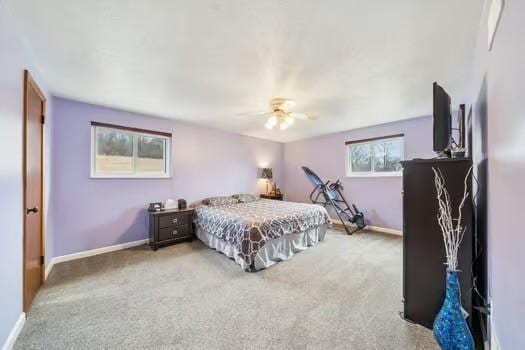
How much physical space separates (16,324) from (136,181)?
94.3 inches

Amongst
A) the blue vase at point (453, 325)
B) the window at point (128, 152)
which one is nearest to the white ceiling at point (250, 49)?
the window at point (128, 152)

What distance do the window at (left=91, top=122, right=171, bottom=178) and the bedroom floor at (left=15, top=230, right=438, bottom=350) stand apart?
56.3 inches

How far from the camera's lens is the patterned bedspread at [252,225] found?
272 centimetres

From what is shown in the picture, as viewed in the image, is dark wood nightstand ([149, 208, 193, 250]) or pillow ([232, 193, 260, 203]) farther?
pillow ([232, 193, 260, 203])

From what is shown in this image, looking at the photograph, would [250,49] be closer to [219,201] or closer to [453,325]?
[453,325]

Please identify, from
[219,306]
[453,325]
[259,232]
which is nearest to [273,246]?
[259,232]

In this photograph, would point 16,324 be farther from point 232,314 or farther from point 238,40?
point 238,40

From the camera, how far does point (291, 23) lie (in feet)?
5.18

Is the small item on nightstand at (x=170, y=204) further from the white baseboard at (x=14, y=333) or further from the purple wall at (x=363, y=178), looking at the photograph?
the purple wall at (x=363, y=178)

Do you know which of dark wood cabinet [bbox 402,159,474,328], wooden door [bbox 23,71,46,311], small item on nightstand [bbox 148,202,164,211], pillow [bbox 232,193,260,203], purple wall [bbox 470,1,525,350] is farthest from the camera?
pillow [bbox 232,193,260,203]

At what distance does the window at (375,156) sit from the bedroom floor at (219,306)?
2.19m

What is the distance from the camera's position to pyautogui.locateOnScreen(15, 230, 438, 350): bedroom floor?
157 centimetres

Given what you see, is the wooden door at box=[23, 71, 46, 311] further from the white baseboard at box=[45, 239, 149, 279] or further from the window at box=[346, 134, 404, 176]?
the window at box=[346, 134, 404, 176]

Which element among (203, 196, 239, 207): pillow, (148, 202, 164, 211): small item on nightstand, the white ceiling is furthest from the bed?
the white ceiling
